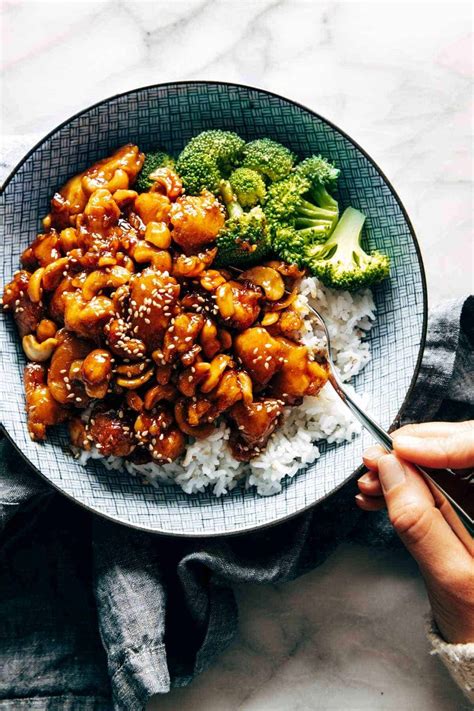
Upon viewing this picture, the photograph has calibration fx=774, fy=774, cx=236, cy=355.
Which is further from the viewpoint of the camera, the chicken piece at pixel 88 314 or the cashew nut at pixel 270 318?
the cashew nut at pixel 270 318

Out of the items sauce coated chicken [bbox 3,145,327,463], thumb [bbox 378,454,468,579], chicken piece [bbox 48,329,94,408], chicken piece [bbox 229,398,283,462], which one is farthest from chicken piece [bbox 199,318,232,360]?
thumb [bbox 378,454,468,579]

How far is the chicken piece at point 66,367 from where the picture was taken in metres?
3.11

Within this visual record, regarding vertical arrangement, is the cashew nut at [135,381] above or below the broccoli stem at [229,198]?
below

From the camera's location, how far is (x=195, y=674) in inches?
136

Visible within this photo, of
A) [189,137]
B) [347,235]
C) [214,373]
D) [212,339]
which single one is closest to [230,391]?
[214,373]

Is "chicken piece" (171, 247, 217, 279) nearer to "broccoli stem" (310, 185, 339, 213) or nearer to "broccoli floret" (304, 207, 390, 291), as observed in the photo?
"broccoli floret" (304, 207, 390, 291)

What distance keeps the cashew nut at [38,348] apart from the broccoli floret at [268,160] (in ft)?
3.58

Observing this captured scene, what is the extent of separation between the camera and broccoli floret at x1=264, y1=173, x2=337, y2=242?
125 inches

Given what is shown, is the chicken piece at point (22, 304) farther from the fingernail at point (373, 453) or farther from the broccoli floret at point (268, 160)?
the fingernail at point (373, 453)

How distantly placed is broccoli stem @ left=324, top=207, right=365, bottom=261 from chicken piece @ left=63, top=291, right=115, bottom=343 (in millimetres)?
953

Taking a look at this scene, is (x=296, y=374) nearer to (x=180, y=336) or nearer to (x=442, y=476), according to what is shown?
(x=180, y=336)

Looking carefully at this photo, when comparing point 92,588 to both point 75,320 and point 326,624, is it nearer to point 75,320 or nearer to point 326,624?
point 326,624

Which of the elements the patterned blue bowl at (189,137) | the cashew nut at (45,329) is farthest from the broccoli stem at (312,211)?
the cashew nut at (45,329)

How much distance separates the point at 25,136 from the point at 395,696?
122 inches
